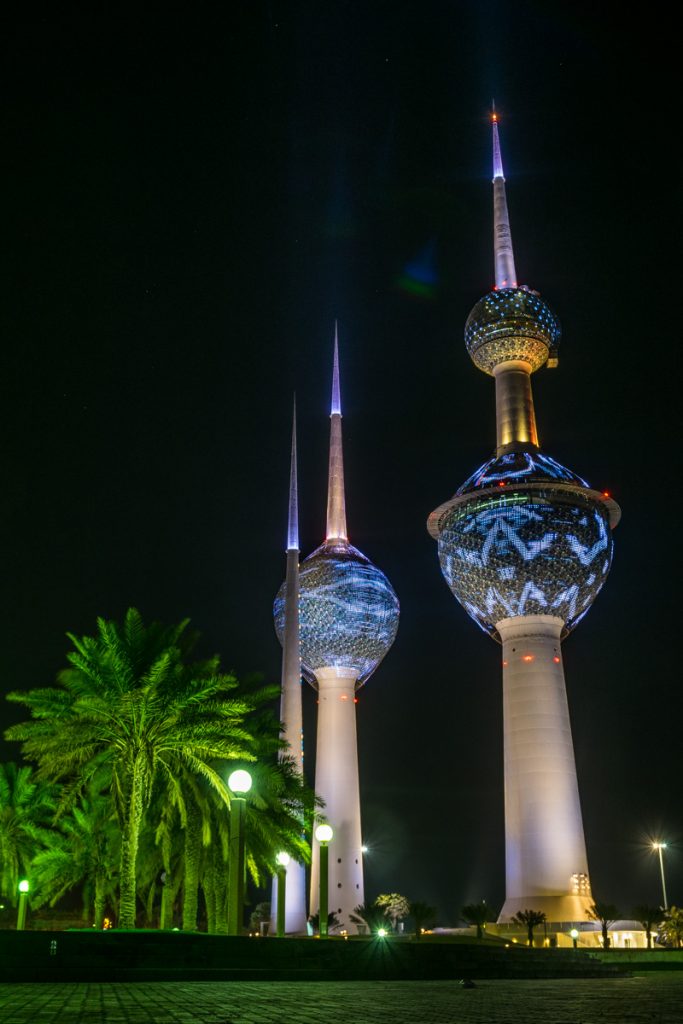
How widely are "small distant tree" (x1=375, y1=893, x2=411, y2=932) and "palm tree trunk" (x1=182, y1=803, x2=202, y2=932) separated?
194ft

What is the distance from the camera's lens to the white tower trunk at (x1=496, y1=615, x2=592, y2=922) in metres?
71.4

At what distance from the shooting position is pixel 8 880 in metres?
41.7

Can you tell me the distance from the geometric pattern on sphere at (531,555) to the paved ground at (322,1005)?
232 ft

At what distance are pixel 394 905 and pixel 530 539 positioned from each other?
3317 centimetres

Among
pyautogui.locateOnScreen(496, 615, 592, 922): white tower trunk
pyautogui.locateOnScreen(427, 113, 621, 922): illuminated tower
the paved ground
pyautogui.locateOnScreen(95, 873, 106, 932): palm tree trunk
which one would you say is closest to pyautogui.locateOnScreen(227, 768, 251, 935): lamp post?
the paved ground

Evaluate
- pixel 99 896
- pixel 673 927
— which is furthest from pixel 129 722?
pixel 673 927

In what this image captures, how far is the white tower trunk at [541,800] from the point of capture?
71.4 m

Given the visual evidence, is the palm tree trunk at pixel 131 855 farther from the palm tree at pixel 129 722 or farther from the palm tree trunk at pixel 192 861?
the palm tree trunk at pixel 192 861

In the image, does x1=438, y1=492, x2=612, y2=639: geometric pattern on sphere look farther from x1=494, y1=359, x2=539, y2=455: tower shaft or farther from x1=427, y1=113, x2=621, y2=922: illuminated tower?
x1=494, y1=359, x2=539, y2=455: tower shaft

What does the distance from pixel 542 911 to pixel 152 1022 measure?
226 feet

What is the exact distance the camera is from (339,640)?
95.6m

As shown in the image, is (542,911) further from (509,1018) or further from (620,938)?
(509,1018)

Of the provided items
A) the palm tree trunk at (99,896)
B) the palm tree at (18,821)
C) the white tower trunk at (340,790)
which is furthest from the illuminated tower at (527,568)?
the palm tree trunk at (99,896)

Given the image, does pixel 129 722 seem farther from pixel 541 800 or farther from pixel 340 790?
pixel 340 790
